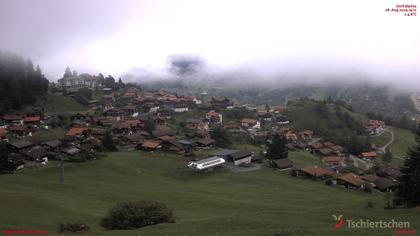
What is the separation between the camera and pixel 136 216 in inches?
1384

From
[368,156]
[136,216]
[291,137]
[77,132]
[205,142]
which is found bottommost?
[368,156]

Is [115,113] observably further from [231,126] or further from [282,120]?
[282,120]

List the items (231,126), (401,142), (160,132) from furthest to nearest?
(401,142) → (231,126) → (160,132)

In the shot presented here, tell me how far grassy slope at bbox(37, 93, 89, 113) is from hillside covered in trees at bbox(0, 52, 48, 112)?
3435 mm

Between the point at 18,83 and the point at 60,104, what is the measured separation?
16.3 meters

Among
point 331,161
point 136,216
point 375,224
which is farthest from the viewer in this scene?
point 331,161

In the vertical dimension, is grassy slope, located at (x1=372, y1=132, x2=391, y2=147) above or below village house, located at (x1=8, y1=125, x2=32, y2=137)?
below

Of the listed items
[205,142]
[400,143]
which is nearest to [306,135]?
[400,143]

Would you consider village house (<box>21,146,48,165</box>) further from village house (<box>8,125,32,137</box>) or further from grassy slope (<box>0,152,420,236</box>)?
village house (<box>8,125,32,137</box>)

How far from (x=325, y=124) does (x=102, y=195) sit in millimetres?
149130

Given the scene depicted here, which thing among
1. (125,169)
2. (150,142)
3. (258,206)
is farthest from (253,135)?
(258,206)

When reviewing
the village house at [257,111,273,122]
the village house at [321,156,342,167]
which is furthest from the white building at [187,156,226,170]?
the village house at [257,111,273,122]

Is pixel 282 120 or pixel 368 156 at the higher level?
pixel 282 120

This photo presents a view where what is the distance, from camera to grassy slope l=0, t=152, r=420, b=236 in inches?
1310
